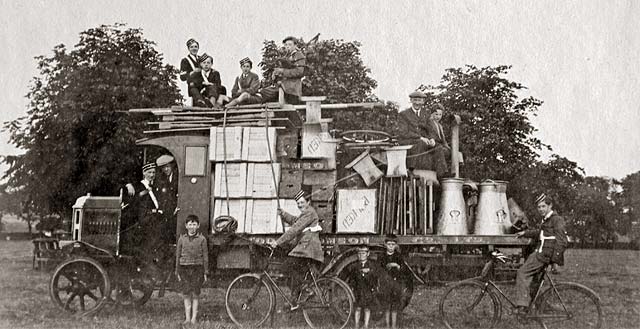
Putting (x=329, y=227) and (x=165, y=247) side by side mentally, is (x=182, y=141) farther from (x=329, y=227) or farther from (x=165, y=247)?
(x=329, y=227)

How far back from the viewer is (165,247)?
31.1ft

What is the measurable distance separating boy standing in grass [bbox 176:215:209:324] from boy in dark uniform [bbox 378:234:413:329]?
2.46 metres

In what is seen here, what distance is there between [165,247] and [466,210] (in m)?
4.43

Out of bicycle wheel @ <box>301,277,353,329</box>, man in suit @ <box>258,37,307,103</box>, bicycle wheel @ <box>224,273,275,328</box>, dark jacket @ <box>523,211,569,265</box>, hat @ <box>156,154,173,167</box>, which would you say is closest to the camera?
dark jacket @ <box>523,211,569,265</box>

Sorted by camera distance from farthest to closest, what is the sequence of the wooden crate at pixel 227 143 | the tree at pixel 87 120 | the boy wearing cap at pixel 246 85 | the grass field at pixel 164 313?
the tree at pixel 87 120 < the boy wearing cap at pixel 246 85 < the wooden crate at pixel 227 143 < the grass field at pixel 164 313

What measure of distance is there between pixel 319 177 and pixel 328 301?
1768mm

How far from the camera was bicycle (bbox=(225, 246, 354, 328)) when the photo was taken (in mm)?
8391

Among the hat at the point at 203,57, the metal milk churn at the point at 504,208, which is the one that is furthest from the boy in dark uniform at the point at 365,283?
the hat at the point at 203,57

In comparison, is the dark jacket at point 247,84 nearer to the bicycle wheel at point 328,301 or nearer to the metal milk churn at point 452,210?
the metal milk churn at point 452,210

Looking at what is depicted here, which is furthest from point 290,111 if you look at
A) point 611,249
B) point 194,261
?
point 611,249

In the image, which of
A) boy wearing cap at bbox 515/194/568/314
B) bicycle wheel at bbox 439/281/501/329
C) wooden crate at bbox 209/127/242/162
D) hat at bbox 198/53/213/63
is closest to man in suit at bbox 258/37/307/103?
wooden crate at bbox 209/127/242/162

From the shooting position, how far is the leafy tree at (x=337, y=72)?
23.3 meters

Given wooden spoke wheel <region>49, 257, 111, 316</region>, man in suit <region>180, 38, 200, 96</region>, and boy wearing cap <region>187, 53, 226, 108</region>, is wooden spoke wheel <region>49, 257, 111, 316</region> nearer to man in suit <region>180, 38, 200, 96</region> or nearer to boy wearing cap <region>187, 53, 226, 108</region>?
boy wearing cap <region>187, 53, 226, 108</region>

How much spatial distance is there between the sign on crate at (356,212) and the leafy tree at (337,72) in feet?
46.3
